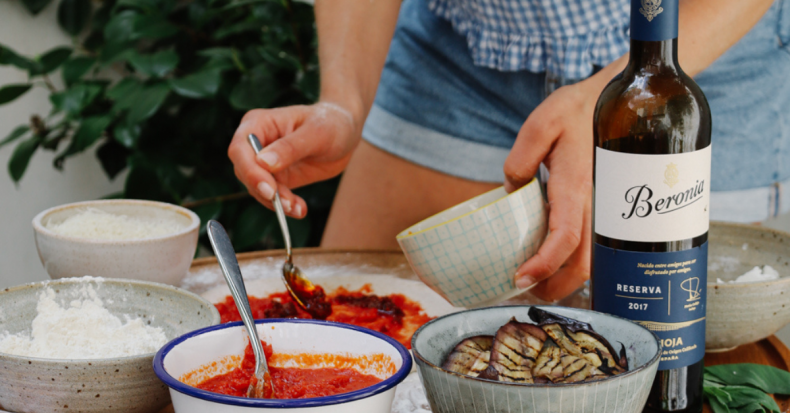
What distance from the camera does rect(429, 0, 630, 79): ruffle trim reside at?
4.28 ft

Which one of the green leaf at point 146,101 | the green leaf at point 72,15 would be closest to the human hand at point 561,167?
the green leaf at point 146,101

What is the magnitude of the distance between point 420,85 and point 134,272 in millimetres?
814

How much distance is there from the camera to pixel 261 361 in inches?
28.5

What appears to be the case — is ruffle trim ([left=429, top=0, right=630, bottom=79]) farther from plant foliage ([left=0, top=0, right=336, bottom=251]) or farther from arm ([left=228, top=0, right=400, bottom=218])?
plant foliage ([left=0, top=0, right=336, bottom=251])

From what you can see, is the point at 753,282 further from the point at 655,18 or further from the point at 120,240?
the point at 120,240

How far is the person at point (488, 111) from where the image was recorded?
0.96 meters

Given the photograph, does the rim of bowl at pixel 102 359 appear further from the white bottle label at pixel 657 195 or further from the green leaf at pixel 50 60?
the green leaf at pixel 50 60

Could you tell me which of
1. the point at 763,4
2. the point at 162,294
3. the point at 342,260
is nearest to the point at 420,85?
the point at 342,260

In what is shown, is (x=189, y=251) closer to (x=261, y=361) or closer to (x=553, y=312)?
(x=261, y=361)

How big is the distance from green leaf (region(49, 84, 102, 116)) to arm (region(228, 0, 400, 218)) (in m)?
1.20

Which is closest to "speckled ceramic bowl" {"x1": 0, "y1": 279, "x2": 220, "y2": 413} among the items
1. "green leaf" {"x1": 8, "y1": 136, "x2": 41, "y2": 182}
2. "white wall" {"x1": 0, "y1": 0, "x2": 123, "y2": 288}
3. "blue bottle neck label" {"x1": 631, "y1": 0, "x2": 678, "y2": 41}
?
"blue bottle neck label" {"x1": 631, "y1": 0, "x2": 678, "y2": 41}

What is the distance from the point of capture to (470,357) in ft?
2.24

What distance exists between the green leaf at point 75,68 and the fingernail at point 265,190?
1.61 meters

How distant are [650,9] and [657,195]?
18 cm
